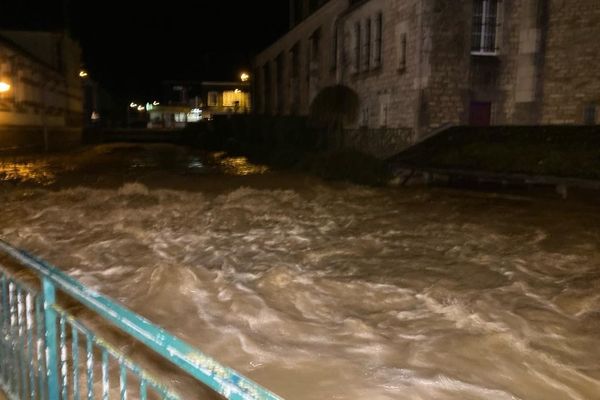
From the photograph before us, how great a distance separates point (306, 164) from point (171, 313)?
52.3ft

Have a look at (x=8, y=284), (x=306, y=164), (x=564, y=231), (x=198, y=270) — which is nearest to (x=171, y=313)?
(x=198, y=270)

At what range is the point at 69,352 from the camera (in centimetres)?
486

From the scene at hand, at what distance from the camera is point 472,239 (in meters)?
10.4

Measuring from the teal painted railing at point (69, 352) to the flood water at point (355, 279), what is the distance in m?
1.84

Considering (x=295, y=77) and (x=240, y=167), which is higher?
(x=295, y=77)

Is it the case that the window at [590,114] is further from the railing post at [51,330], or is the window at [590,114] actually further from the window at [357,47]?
the railing post at [51,330]

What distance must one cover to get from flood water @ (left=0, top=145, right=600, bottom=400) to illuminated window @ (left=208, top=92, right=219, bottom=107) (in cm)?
5493

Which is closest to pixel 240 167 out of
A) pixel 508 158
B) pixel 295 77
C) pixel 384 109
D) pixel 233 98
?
pixel 384 109

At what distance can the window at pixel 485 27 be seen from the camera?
2120cm

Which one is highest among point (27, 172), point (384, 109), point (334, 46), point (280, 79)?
point (334, 46)

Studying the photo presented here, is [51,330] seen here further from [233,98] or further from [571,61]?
[233,98]

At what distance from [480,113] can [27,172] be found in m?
18.0

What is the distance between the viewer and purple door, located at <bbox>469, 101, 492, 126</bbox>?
2155 cm

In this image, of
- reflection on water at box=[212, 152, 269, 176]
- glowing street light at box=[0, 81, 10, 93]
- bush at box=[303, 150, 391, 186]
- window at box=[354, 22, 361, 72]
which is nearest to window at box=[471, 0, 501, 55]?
bush at box=[303, 150, 391, 186]
